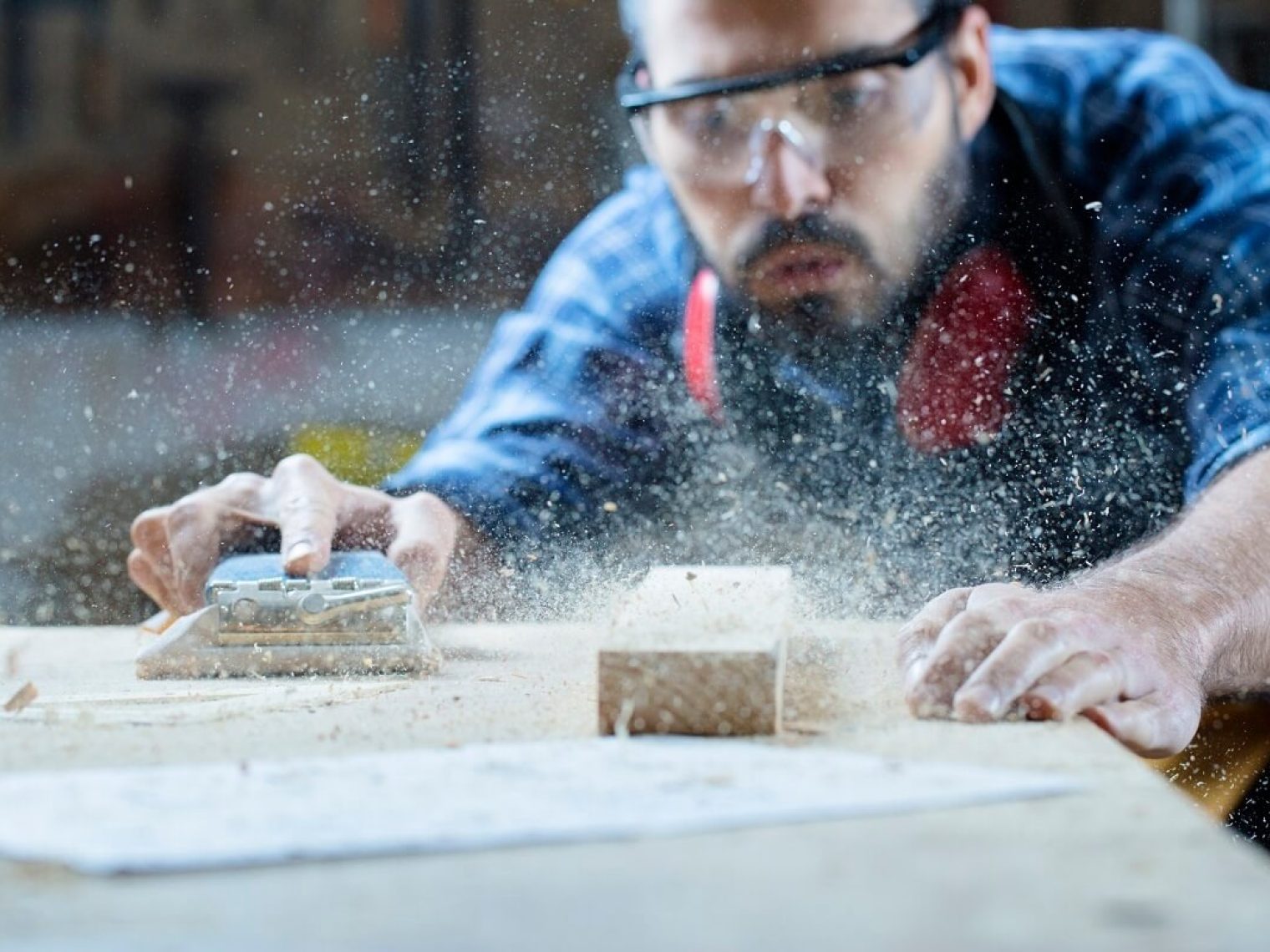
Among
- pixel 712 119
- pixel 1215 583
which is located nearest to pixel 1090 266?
pixel 712 119

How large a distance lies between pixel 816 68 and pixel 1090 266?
1.55ft

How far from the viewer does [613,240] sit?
7.32ft

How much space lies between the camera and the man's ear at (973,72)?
2.18 m

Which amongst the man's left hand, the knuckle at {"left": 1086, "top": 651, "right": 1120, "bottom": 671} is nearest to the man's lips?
the man's left hand

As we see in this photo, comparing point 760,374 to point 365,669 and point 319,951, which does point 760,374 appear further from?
point 319,951

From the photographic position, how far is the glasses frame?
6.88 feet

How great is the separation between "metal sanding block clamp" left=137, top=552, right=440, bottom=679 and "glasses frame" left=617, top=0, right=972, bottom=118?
35.8 inches

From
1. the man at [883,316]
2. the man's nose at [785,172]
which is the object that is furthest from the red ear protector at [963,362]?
the man's nose at [785,172]

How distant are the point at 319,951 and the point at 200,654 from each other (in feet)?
3.14

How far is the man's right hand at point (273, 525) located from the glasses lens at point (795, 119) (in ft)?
2.10

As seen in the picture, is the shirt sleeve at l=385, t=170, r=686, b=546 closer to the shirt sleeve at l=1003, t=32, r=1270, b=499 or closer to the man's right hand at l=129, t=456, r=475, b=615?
the man's right hand at l=129, t=456, r=475, b=615

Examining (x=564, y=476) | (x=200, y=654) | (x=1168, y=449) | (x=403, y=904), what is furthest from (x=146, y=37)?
(x=403, y=904)

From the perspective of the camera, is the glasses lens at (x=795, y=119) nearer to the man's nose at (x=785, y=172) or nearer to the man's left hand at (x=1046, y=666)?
the man's nose at (x=785, y=172)

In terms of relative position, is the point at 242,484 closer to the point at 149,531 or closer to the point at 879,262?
the point at 149,531
